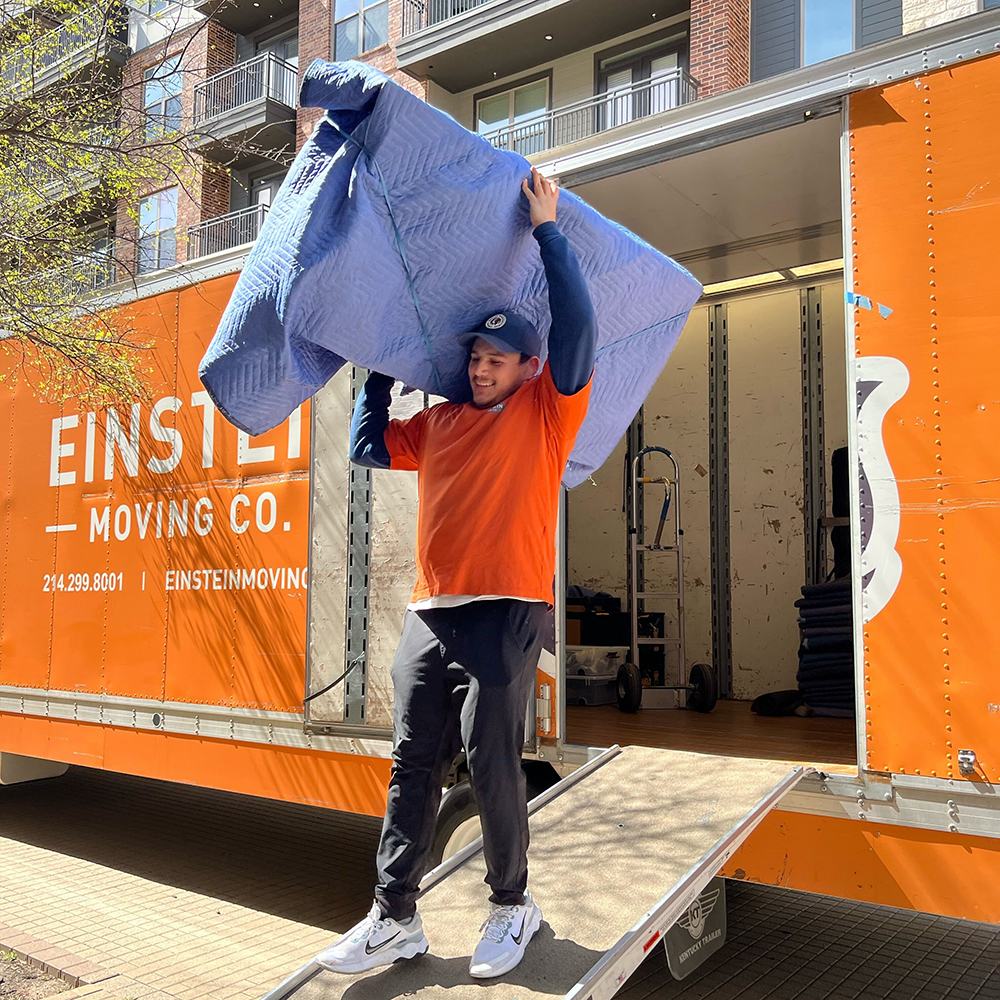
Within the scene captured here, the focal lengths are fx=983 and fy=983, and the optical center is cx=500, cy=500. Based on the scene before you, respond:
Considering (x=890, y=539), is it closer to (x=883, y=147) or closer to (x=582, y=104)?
(x=883, y=147)

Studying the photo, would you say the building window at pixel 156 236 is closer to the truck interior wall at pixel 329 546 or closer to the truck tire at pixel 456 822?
the truck interior wall at pixel 329 546

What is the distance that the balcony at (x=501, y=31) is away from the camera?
18078 millimetres

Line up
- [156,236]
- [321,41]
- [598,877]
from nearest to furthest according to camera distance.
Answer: [598,877] < [156,236] < [321,41]

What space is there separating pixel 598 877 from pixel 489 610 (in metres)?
1.05

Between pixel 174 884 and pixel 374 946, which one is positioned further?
pixel 174 884

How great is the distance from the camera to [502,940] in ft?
8.93

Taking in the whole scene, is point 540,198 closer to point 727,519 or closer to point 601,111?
point 727,519

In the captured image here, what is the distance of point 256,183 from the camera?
80.7ft

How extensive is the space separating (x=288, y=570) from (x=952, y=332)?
3410mm

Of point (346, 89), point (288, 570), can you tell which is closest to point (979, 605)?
point (346, 89)

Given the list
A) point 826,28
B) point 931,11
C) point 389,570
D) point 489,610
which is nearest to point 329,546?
point 389,570

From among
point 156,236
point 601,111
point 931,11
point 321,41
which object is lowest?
point 156,236

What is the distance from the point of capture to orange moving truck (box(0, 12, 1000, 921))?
127 inches

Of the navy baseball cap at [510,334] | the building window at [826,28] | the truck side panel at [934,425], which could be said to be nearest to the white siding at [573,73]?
the building window at [826,28]
